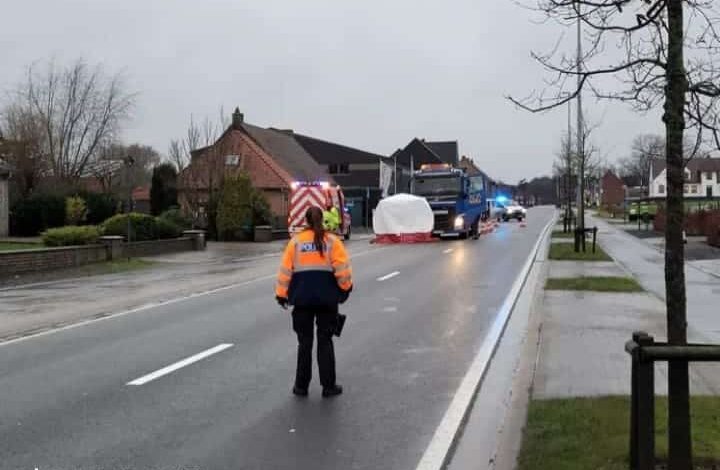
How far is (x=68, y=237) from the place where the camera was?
81.9ft

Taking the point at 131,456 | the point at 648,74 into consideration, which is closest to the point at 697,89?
the point at 648,74

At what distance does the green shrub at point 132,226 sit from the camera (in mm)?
28422

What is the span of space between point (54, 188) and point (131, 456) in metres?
35.1

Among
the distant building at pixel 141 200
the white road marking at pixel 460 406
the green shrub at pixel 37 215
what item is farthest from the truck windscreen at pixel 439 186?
the distant building at pixel 141 200

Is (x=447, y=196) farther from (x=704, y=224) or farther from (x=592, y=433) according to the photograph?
(x=592, y=433)

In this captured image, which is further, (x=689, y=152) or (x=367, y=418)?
(x=367, y=418)

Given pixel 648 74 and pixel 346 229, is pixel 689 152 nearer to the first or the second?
pixel 648 74

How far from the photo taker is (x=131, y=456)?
18.8 feet

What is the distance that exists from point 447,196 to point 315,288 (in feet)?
97.7

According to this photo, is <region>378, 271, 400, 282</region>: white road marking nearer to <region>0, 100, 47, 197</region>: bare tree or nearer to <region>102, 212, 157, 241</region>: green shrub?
<region>102, 212, 157, 241</region>: green shrub

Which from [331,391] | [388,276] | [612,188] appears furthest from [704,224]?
[612,188]

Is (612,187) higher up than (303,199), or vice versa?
(612,187)

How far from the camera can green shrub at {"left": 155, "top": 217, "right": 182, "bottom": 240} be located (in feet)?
101

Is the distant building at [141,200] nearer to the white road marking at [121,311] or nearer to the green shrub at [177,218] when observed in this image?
the green shrub at [177,218]
